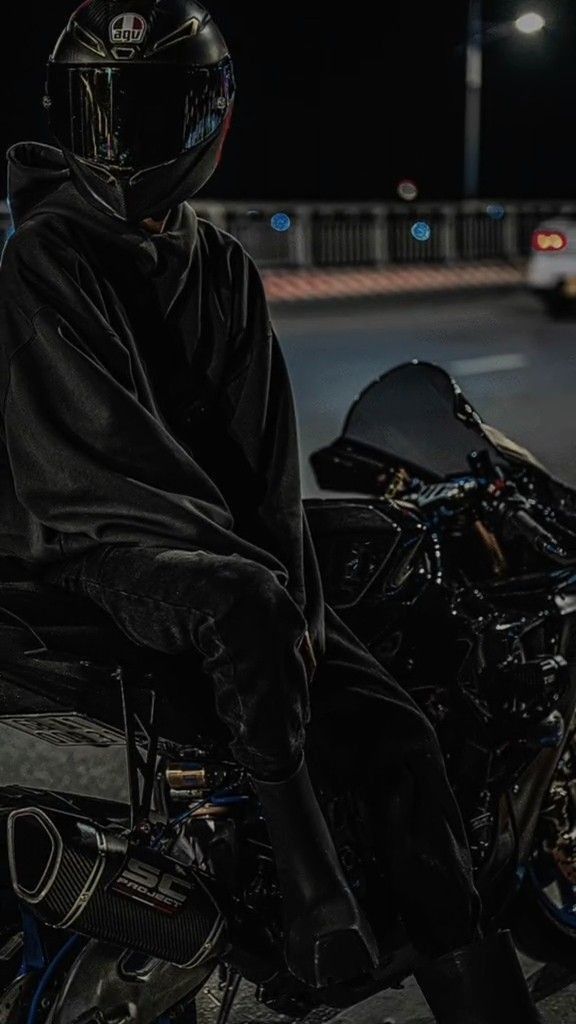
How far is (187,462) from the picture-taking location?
2.69m

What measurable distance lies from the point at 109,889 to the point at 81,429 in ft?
2.36

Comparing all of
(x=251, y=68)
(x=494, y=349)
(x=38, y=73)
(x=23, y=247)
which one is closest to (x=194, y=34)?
(x=23, y=247)

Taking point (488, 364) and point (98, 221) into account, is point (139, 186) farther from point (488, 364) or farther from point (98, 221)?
point (488, 364)

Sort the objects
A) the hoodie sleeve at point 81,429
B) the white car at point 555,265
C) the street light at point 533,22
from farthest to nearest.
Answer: the white car at point 555,265, the street light at point 533,22, the hoodie sleeve at point 81,429

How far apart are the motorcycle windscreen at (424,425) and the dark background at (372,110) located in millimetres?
39478

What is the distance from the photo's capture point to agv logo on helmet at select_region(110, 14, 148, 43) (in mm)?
2723

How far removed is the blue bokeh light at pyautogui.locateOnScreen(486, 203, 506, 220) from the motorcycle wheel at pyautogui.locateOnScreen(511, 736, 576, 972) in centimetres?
2498

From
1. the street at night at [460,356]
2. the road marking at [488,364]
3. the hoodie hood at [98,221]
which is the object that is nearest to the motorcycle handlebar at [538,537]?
the hoodie hood at [98,221]

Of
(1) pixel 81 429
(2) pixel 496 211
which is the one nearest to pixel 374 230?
(2) pixel 496 211

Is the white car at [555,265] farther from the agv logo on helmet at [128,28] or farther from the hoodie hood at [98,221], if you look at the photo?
the agv logo on helmet at [128,28]

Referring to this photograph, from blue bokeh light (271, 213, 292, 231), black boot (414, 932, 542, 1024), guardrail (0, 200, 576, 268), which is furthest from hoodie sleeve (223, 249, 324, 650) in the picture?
blue bokeh light (271, 213, 292, 231)

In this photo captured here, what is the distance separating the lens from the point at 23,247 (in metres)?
2.65

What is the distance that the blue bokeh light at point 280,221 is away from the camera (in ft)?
77.9

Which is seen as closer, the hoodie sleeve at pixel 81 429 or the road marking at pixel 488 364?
the hoodie sleeve at pixel 81 429
